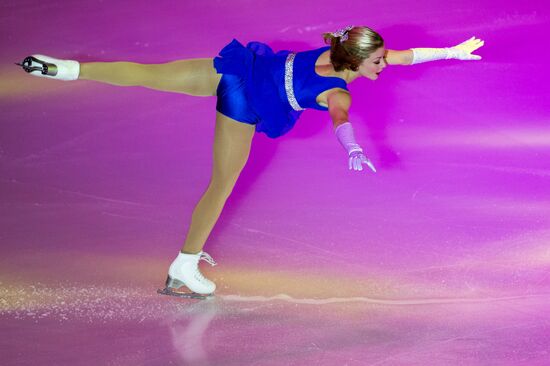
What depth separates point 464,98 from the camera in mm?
5891

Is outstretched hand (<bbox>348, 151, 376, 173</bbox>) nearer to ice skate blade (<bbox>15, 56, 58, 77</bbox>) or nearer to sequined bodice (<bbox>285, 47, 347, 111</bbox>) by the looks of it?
sequined bodice (<bbox>285, 47, 347, 111</bbox>)

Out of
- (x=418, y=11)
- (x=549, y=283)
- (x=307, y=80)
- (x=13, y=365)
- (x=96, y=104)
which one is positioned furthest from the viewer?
(x=418, y=11)

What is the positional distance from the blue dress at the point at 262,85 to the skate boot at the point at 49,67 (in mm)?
623

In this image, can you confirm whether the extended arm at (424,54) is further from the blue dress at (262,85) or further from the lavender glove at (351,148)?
the lavender glove at (351,148)

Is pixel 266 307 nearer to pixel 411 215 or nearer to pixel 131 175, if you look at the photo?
pixel 411 215

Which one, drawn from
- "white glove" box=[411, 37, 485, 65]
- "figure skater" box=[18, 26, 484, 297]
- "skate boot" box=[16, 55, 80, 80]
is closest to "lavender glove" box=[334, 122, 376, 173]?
"figure skater" box=[18, 26, 484, 297]

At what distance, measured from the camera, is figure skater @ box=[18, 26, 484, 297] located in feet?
12.7

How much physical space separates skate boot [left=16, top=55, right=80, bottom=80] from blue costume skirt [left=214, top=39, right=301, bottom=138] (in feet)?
2.04

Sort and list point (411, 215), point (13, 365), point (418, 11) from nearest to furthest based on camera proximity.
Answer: point (13, 365) → point (411, 215) → point (418, 11)

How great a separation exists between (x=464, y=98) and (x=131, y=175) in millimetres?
2213

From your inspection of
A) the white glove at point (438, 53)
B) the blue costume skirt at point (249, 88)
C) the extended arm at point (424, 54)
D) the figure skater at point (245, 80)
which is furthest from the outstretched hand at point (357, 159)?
the white glove at point (438, 53)

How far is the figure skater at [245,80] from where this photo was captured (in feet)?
12.7

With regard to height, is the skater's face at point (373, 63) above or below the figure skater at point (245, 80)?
above

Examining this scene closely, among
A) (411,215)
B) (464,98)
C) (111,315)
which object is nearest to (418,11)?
(464,98)
